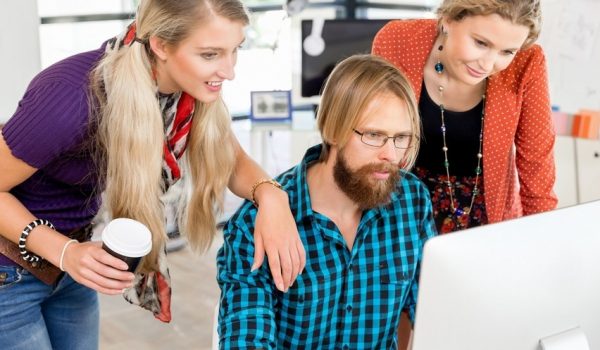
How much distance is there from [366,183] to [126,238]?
49cm

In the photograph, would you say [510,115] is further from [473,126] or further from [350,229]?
[350,229]

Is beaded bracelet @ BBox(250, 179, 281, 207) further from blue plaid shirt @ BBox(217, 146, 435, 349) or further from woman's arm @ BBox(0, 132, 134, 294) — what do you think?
woman's arm @ BBox(0, 132, 134, 294)

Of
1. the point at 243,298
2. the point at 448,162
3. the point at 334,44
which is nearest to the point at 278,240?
the point at 243,298

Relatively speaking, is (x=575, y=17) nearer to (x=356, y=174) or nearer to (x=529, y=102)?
(x=529, y=102)

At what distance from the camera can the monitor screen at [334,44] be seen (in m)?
3.97

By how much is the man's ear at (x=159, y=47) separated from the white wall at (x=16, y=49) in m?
2.55

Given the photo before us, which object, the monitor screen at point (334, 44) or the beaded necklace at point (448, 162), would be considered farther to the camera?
the monitor screen at point (334, 44)

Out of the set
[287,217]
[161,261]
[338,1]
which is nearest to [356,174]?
[287,217]

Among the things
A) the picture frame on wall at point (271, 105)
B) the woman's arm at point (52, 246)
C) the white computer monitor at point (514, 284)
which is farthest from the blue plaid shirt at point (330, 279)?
the picture frame on wall at point (271, 105)

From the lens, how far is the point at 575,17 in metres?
3.74

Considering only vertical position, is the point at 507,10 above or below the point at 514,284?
above

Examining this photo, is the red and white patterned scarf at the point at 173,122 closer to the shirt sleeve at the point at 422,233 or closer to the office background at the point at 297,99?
the shirt sleeve at the point at 422,233

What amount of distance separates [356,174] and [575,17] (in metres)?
2.68

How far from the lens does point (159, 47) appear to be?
1.38m
